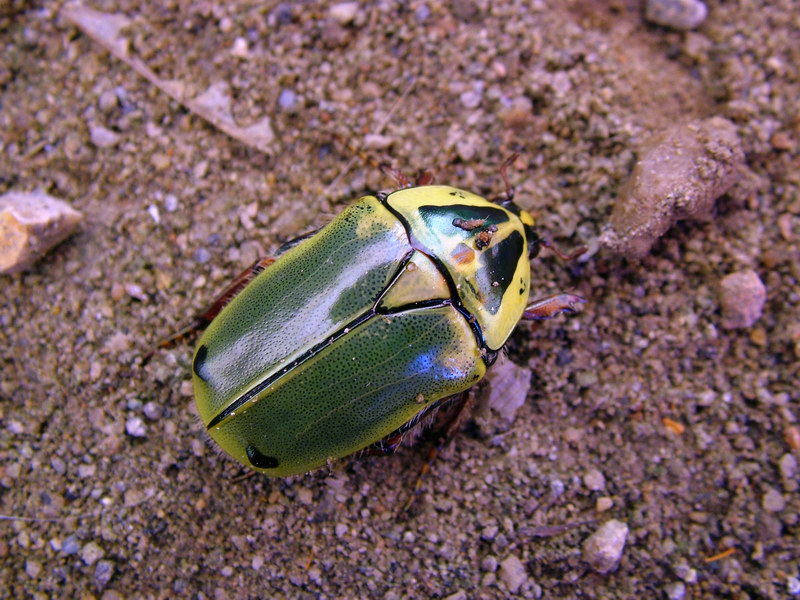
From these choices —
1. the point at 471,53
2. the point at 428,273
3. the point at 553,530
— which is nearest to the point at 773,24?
the point at 471,53

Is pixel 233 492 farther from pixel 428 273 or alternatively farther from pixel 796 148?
pixel 796 148

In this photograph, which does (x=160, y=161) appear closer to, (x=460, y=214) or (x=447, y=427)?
(x=460, y=214)

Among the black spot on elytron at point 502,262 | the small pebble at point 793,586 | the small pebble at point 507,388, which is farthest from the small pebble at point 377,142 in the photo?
the small pebble at point 793,586

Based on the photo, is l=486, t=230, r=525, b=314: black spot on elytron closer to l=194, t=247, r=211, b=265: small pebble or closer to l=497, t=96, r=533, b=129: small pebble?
l=497, t=96, r=533, b=129: small pebble

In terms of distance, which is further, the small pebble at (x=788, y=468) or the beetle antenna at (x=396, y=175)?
the beetle antenna at (x=396, y=175)

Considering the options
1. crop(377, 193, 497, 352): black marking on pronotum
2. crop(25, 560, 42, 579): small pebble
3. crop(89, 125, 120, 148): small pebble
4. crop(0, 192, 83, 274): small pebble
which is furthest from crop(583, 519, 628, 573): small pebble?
crop(89, 125, 120, 148): small pebble

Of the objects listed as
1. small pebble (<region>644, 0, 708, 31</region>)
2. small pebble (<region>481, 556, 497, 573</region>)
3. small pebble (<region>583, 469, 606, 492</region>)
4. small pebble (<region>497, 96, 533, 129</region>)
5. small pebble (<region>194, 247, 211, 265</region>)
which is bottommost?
small pebble (<region>481, 556, 497, 573</region>)

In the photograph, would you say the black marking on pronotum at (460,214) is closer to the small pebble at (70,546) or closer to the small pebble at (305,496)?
the small pebble at (305,496)
